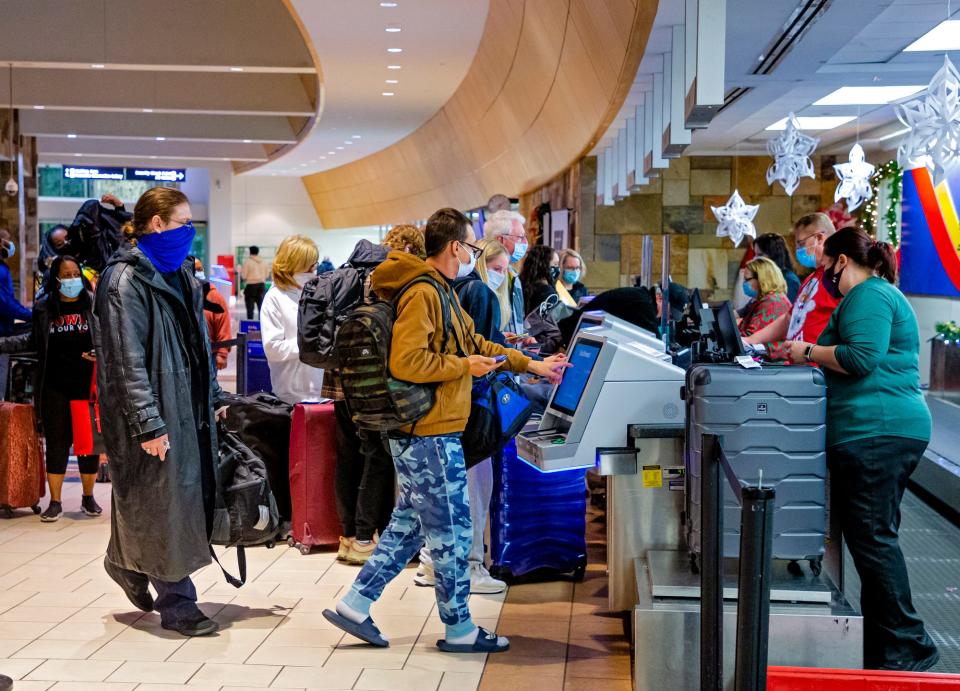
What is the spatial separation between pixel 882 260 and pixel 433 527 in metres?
1.73

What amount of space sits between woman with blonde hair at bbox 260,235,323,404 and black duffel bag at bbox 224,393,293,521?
15cm

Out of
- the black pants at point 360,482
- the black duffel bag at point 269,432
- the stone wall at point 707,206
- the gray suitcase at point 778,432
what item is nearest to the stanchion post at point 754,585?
the gray suitcase at point 778,432

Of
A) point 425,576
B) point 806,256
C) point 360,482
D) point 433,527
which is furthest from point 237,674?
point 806,256

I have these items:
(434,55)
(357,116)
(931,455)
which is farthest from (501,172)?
(931,455)

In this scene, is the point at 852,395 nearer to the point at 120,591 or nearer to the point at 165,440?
the point at 165,440

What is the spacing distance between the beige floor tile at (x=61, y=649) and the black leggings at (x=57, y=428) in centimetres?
223

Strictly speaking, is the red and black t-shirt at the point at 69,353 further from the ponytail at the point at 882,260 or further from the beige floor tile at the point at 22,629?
the ponytail at the point at 882,260

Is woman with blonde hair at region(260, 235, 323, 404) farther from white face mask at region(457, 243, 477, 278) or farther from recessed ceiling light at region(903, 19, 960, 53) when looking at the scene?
recessed ceiling light at region(903, 19, 960, 53)

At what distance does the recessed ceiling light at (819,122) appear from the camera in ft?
42.3

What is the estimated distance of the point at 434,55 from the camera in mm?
13438

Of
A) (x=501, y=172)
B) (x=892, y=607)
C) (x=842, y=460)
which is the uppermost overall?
(x=501, y=172)

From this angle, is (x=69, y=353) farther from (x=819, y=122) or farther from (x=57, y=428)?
(x=819, y=122)

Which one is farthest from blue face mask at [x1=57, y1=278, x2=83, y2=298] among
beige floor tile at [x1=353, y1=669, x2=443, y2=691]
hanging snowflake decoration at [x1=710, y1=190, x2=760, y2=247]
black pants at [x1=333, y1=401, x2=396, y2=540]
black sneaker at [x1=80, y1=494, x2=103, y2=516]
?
hanging snowflake decoration at [x1=710, y1=190, x2=760, y2=247]

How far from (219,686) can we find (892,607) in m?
2.20
